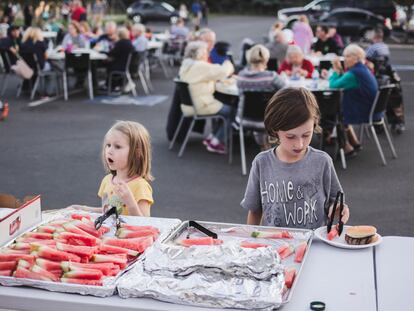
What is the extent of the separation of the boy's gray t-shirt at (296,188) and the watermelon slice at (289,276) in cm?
93

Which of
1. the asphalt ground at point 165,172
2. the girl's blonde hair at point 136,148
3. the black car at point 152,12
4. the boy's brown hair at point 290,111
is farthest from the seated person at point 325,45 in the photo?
the black car at point 152,12

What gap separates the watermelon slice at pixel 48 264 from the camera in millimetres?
2918

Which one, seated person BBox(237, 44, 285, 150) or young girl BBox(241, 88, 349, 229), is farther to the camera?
seated person BBox(237, 44, 285, 150)

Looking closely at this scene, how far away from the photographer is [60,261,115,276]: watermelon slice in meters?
2.90

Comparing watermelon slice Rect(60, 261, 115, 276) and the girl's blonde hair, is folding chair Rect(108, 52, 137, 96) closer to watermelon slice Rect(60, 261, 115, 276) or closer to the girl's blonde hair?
the girl's blonde hair

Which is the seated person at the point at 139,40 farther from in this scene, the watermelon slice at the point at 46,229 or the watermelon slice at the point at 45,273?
the watermelon slice at the point at 45,273

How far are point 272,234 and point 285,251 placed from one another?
0.20 metres

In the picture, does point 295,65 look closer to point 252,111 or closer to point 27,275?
point 252,111

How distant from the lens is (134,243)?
3193 millimetres

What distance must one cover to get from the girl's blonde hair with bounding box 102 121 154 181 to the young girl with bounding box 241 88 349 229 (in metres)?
0.65

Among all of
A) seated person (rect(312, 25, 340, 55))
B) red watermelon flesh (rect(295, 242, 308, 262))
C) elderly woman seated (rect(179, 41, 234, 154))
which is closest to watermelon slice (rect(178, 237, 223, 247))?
red watermelon flesh (rect(295, 242, 308, 262))

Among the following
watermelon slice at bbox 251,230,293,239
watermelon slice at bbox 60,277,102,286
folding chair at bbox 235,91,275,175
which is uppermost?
watermelon slice at bbox 251,230,293,239

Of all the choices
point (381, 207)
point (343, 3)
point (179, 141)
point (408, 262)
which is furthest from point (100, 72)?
point (343, 3)

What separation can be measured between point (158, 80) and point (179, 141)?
6.99 metres
